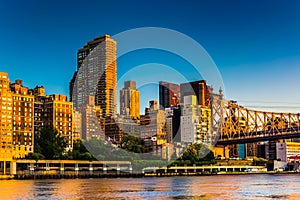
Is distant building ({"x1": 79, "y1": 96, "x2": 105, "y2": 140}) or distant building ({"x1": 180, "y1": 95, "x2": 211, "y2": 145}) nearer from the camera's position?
distant building ({"x1": 79, "y1": 96, "x2": 105, "y2": 140})

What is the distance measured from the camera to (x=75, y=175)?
115188 mm

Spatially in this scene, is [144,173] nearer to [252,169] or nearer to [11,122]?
[11,122]

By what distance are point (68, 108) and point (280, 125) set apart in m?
59.5

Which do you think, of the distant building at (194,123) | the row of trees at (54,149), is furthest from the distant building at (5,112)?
the distant building at (194,123)

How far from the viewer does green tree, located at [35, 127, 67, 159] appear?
441 ft

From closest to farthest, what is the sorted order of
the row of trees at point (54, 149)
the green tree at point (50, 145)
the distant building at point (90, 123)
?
the row of trees at point (54, 149) → the green tree at point (50, 145) → the distant building at point (90, 123)

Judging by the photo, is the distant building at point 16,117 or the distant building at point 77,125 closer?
the distant building at point 16,117

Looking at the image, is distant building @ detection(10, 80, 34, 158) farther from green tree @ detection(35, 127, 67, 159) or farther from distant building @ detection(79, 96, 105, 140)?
distant building @ detection(79, 96, 105, 140)

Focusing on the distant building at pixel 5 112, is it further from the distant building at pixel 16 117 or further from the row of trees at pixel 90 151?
the row of trees at pixel 90 151

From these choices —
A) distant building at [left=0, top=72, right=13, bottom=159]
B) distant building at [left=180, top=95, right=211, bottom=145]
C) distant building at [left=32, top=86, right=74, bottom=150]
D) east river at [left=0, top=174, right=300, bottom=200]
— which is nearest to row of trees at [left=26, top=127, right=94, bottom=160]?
distant building at [left=0, top=72, right=13, bottom=159]

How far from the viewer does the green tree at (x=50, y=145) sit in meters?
134

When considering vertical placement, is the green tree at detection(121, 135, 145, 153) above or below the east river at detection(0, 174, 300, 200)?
above

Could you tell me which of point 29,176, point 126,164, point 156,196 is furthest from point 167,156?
point 156,196

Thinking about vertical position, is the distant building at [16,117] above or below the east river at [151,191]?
above
